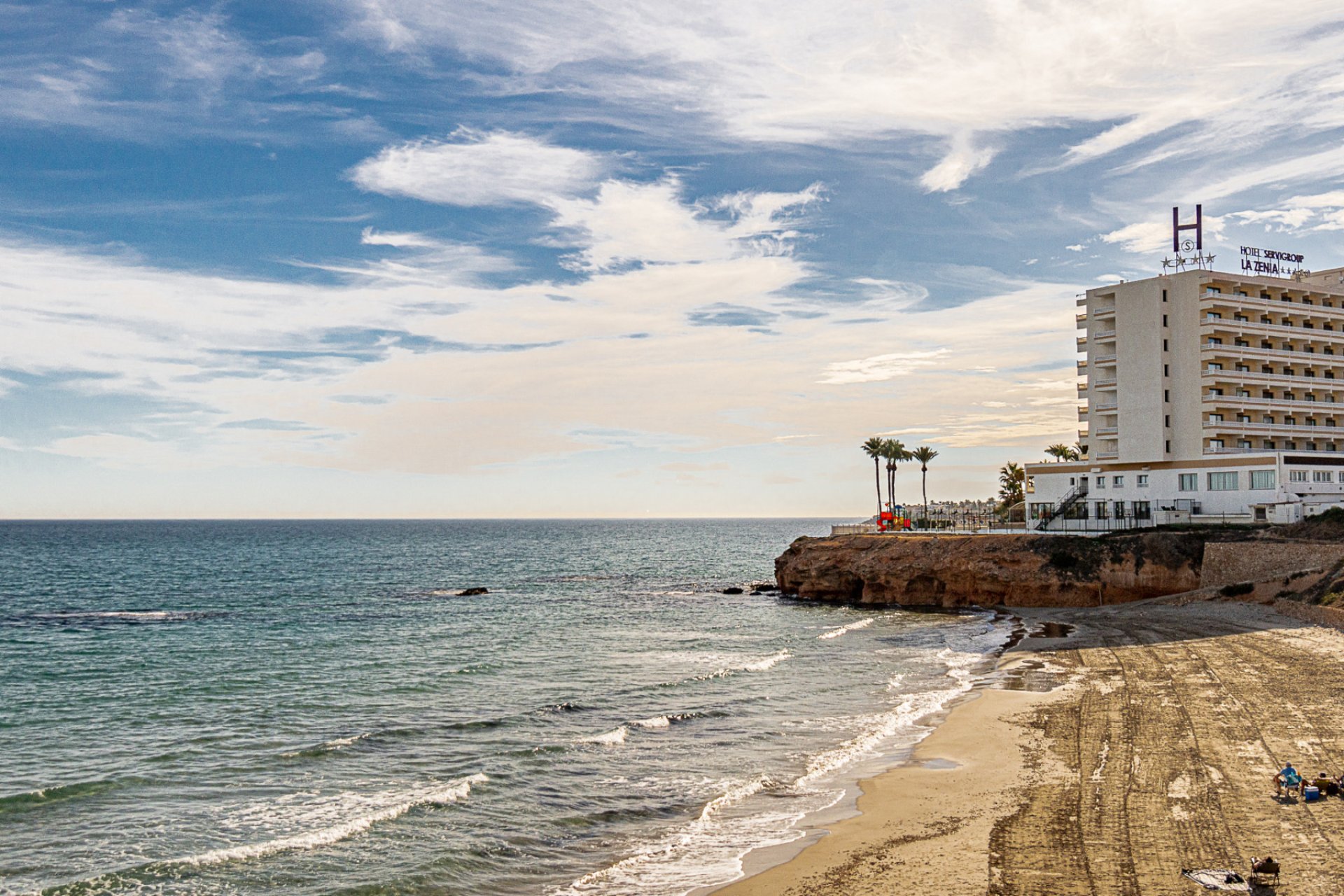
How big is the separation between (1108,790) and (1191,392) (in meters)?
65.3

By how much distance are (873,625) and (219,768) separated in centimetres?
3991

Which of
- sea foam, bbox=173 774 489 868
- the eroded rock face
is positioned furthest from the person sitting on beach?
the eroded rock face

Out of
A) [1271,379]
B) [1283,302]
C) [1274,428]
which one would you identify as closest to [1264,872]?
[1274,428]

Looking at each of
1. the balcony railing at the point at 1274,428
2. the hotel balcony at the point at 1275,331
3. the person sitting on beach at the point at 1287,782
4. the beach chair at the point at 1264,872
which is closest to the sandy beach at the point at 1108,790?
the beach chair at the point at 1264,872

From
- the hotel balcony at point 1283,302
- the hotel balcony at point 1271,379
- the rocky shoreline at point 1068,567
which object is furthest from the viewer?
the hotel balcony at point 1283,302

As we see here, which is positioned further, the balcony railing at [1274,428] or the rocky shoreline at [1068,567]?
the balcony railing at [1274,428]

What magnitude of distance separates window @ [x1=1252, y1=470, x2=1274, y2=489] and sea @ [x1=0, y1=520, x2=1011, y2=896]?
2335 centimetres

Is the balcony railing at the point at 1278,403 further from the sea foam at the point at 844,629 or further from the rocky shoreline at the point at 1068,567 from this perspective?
the sea foam at the point at 844,629

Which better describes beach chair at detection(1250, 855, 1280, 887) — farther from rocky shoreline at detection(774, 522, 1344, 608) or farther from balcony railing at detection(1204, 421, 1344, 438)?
balcony railing at detection(1204, 421, 1344, 438)

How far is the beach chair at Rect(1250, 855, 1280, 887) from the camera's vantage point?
15.4 m

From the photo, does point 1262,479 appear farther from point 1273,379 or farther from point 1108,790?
point 1108,790

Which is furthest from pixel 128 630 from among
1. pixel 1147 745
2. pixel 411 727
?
pixel 1147 745

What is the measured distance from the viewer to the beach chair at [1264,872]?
15.4m

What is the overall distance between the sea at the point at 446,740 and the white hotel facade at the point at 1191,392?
22963 millimetres
